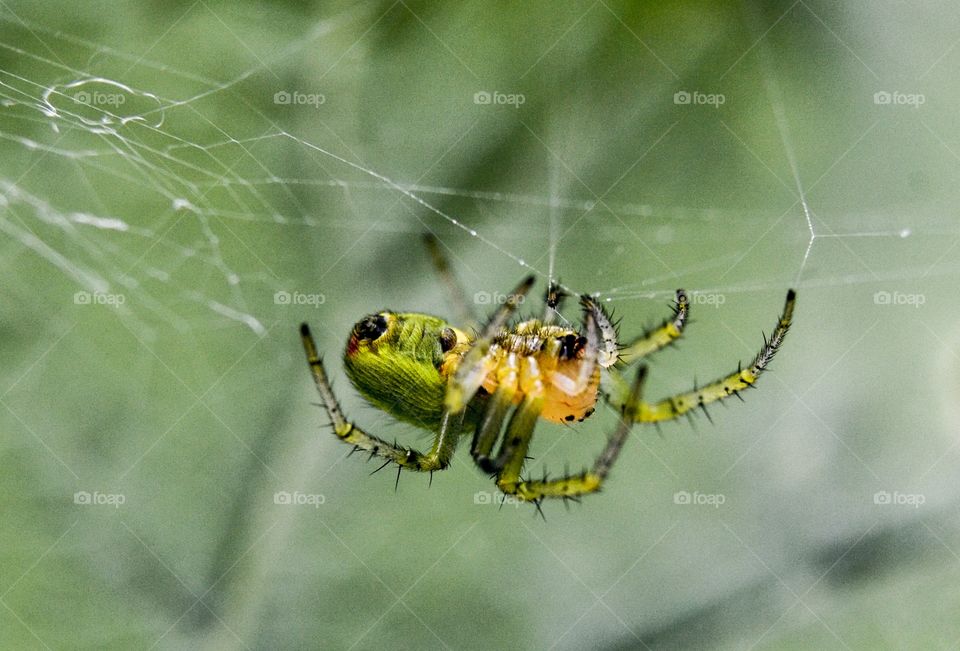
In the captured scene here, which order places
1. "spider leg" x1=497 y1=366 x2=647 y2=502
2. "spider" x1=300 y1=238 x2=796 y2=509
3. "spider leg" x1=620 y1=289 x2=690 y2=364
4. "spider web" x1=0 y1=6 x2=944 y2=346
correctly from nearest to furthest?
"spider leg" x1=497 y1=366 x2=647 y2=502, "spider" x1=300 y1=238 x2=796 y2=509, "spider leg" x1=620 y1=289 x2=690 y2=364, "spider web" x1=0 y1=6 x2=944 y2=346

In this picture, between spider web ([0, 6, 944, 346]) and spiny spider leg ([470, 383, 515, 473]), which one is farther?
spider web ([0, 6, 944, 346])

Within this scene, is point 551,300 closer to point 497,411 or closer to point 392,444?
point 497,411

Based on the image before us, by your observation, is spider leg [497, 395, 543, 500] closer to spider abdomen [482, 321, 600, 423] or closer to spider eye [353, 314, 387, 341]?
spider abdomen [482, 321, 600, 423]

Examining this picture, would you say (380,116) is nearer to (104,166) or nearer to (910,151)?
(104,166)

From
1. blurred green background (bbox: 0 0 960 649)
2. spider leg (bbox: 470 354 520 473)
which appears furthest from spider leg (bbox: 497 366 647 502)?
blurred green background (bbox: 0 0 960 649)

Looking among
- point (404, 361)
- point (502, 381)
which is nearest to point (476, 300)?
point (502, 381)

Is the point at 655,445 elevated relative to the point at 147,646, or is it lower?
elevated

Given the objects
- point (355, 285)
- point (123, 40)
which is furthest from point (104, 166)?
point (355, 285)

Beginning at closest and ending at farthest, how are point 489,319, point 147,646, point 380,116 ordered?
point 489,319
point 147,646
point 380,116
